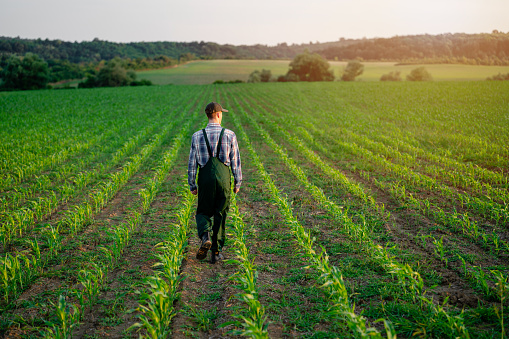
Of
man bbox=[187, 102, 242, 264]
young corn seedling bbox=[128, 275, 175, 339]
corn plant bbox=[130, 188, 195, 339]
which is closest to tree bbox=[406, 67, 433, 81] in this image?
man bbox=[187, 102, 242, 264]

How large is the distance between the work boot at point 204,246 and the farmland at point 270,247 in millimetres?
226

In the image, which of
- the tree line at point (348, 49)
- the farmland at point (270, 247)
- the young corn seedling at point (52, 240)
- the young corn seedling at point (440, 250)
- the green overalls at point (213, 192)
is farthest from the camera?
the tree line at point (348, 49)

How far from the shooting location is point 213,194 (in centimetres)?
499

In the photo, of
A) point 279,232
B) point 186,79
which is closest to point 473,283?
point 279,232

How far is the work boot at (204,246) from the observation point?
5.03 m

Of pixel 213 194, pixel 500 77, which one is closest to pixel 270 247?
pixel 213 194

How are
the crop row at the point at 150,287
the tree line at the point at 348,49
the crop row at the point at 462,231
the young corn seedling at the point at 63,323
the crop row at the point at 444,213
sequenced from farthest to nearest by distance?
the tree line at the point at 348,49, the crop row at the point at 444,213, the crop row at the point at 462,231, the crop row at the point at 150,287, the young corn seedling at the point at 63,323

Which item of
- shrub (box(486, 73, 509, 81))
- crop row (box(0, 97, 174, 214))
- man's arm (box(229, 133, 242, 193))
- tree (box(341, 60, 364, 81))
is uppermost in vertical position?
tree (box(341, 60, 364, 81))

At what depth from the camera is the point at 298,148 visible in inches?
536

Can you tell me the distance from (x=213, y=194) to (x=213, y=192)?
3 cm

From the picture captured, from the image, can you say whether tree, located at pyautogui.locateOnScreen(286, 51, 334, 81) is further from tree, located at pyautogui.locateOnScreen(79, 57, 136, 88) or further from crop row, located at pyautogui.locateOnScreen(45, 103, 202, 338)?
crop row, located at pyautogui.locateOnScreen(45, 103, 202, 338)

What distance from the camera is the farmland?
387cm

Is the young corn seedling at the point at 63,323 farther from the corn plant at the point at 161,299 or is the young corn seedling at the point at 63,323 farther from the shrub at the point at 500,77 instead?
the shrub at the point at 500,77

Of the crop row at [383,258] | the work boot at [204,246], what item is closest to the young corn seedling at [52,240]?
the work boot at [204,246]
